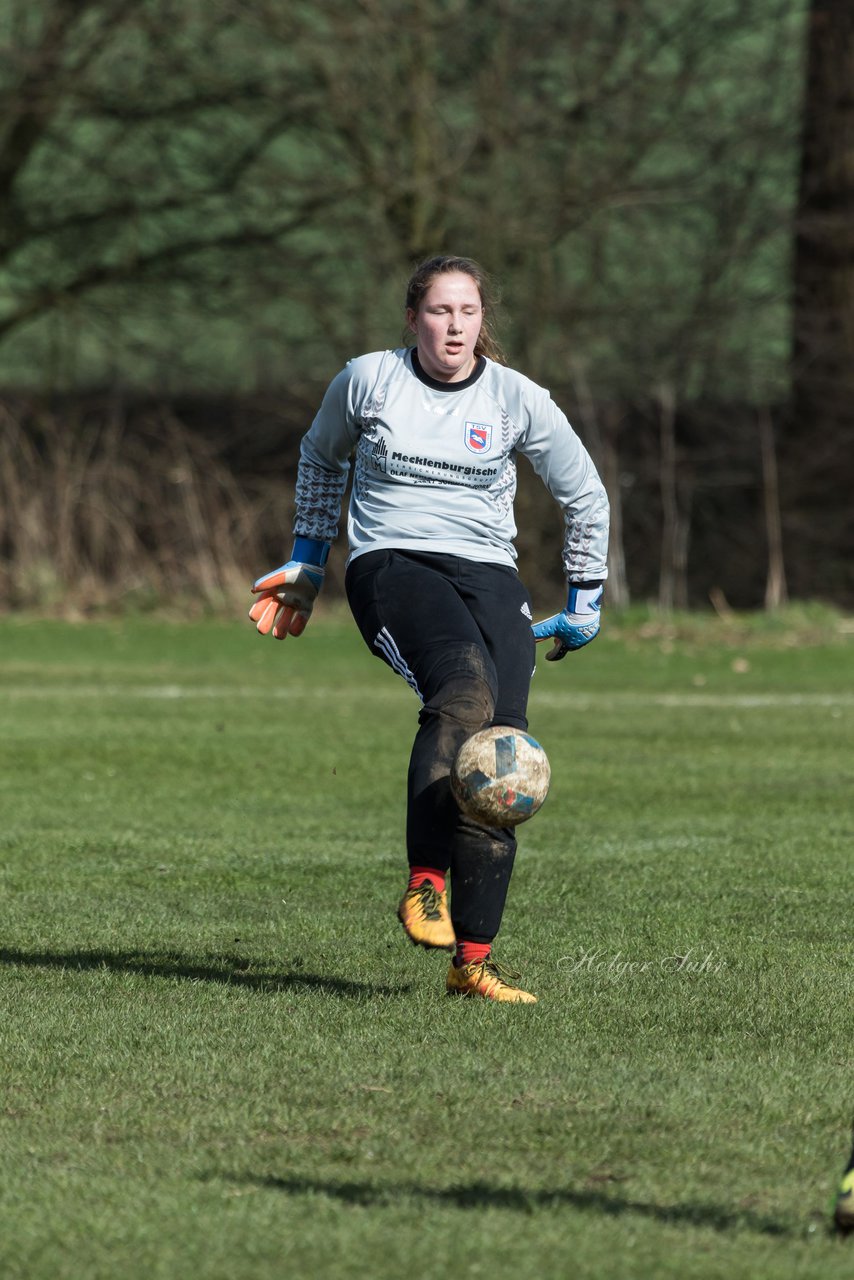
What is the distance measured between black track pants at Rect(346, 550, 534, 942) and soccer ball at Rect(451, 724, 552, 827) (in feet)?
0.52

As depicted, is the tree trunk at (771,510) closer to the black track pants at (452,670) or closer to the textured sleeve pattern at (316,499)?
the textured sleeve pattern at (316,499)

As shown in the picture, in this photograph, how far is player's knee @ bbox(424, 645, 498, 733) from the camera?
511cm

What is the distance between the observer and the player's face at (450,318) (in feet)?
17.4

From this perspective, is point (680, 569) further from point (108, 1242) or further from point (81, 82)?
point (108, 1242)

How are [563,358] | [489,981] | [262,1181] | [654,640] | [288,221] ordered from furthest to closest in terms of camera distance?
[288,221], [563,358], [654,640], [489,981], [262,1181]

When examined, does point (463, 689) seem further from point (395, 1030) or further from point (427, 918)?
point (395, 1030)

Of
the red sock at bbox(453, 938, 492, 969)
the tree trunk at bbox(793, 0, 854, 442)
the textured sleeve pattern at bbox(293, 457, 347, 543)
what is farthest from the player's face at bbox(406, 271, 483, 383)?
the tree trunk at bbox(793, 0, 854, 442)

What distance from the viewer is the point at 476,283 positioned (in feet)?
17.6

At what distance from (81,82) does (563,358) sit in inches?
249

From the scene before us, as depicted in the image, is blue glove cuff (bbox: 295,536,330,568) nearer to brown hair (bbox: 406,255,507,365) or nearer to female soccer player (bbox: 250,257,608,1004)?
female soccer player (bbox: 250,257,608,1004)

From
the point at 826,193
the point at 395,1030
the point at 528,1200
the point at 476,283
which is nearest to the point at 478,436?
the point at 476,283

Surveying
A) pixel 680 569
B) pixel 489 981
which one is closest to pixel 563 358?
pixel 680 569

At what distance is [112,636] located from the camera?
59.7 ft

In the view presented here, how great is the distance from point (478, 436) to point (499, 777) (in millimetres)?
1002
